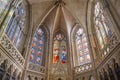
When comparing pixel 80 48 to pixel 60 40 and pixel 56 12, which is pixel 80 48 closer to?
pixel 60 40

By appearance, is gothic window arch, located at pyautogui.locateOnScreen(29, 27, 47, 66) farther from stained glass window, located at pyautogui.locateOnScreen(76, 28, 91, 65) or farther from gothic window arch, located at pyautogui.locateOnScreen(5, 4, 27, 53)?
stained glass window, located at pyautogui.locateOnScreen(76, 28, 91, 65)

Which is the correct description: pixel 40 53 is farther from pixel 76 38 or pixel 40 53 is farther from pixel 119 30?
pixel 119 30

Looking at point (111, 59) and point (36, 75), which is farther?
point (36, 75)

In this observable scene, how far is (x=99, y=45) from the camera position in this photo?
12656 mm

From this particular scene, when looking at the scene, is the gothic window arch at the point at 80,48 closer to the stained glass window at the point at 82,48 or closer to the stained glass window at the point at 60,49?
the stained glass window at the point at 82,48

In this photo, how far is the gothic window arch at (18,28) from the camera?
37.3 feet

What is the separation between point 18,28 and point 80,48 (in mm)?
6728

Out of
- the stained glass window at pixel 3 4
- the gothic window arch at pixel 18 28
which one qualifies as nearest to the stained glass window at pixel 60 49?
the gothic window arch at pixel 18 28

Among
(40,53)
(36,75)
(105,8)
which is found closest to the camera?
(105,8)

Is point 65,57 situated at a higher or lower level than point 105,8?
lower

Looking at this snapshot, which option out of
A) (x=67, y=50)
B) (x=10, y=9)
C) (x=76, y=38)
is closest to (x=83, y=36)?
(x=76, y=38)

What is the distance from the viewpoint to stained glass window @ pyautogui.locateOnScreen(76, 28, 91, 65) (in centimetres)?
1365

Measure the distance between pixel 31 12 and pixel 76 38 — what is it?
5937mm

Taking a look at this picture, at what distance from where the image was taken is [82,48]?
47.5 feet
